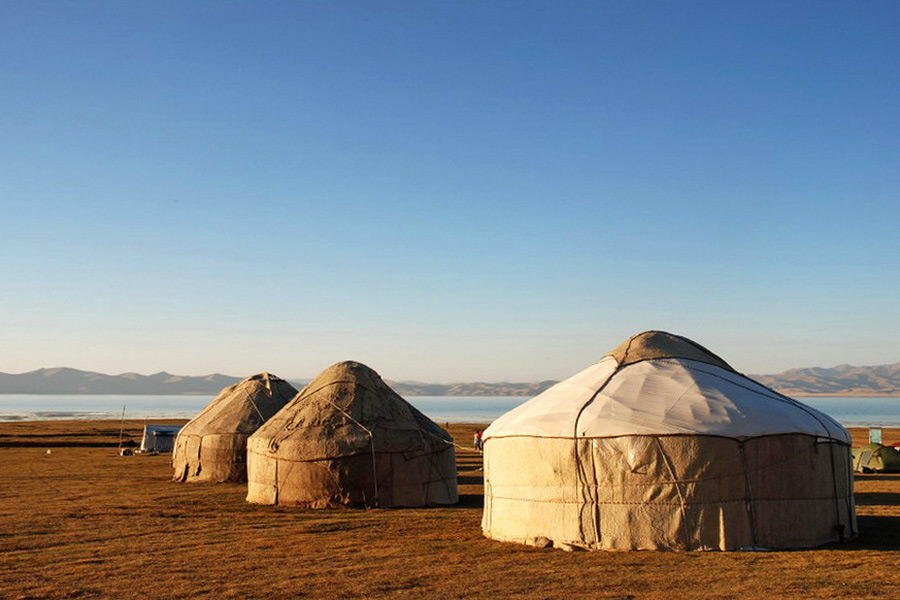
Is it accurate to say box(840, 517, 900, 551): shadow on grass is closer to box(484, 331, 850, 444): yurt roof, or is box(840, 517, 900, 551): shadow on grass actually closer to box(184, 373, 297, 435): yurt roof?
box(484, 331, 850, 444): yurt roof

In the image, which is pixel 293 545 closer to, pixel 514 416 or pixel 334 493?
pixel 514 416

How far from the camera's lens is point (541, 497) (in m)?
12.0

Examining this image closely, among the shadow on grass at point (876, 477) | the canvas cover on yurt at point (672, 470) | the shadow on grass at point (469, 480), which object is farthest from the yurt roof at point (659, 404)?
the shadow on grass at point (876, 477)

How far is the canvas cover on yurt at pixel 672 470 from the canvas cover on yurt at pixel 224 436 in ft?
43.4

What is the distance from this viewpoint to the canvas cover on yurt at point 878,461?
28.1 meters

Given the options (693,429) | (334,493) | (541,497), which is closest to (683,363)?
(693,429)

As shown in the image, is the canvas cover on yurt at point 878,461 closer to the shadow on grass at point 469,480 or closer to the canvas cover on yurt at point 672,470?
the shadow on grass at point 469,480

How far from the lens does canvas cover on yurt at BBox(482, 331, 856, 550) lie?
11242mm

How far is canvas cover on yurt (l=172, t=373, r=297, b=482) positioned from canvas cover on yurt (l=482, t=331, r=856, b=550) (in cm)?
1323

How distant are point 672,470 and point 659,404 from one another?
102cm

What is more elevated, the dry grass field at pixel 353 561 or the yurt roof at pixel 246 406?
the yurt roof at pixel 246 406

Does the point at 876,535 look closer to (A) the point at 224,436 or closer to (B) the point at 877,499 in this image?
(B) the point at 877,499

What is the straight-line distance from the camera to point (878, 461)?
28203 mm

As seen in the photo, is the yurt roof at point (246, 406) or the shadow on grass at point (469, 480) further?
the yurt roof at point (246, 406)
